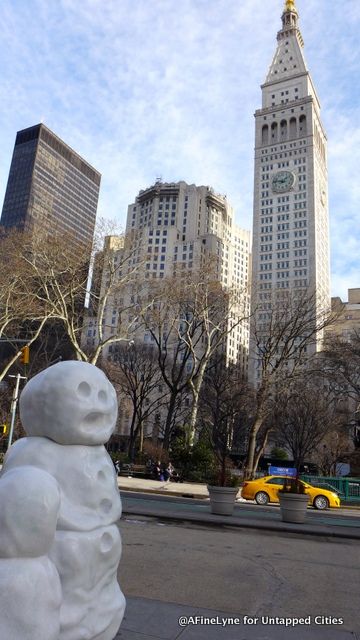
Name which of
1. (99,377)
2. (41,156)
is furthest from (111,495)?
(41,156)

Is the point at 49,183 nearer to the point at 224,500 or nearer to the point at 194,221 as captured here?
the point at 194,221

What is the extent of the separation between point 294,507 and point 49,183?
247 ft

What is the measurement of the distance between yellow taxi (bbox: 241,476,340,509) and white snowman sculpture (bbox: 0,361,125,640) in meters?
17.3

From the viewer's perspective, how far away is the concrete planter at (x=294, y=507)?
12898 mm

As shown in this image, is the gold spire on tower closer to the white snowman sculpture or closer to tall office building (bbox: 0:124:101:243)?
tall office building (bbox: 0:124:101:243)

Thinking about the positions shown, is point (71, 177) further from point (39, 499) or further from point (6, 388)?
point (39, 499)

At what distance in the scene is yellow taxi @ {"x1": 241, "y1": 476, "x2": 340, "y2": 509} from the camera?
19.6 metres

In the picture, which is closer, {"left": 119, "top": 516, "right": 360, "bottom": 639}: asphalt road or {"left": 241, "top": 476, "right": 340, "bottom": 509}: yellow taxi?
{"left": 119, "top": 516, "right": 360, "bottom": 639}: asphalt road

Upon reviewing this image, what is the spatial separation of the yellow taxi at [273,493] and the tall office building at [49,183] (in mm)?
42936

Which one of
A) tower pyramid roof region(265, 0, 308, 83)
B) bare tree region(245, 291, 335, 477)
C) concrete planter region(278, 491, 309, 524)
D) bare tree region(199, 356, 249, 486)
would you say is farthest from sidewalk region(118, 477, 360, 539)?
tower pyramid roof region(265, 0, 308, 83)

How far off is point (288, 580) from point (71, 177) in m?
77.6

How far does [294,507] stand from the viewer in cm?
1291

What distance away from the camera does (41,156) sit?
308 ft

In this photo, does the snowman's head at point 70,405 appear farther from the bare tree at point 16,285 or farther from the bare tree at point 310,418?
the bare tree at point 310,418
